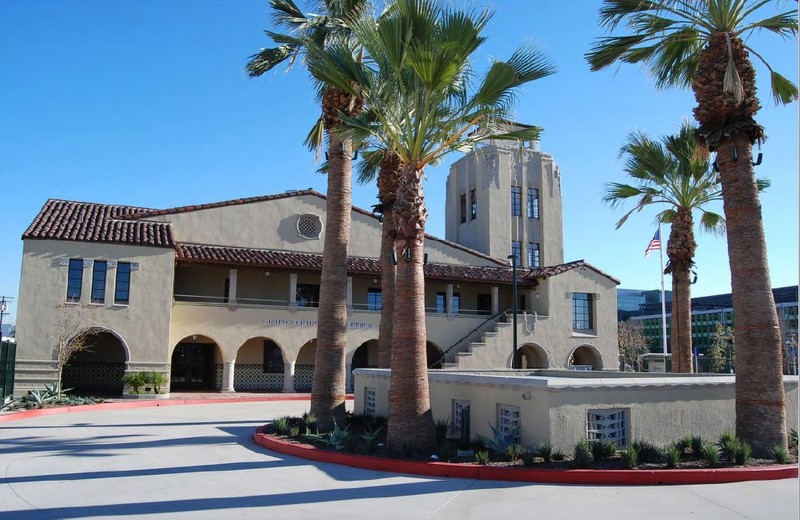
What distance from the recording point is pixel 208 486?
33.3ft

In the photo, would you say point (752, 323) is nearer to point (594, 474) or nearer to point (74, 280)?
point (594, 474)

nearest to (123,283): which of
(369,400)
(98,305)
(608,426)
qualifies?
(98,305)

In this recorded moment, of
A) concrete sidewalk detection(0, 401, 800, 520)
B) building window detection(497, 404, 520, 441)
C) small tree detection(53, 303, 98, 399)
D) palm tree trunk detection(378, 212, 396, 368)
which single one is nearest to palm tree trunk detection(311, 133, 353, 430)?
palm tree trunk detection(378, 212, 396, 368)

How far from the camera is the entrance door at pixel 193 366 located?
33.6 meters

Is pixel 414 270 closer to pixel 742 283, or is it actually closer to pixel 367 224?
pixel 742 283

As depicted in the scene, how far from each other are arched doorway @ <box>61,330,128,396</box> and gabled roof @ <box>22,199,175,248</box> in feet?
16.5

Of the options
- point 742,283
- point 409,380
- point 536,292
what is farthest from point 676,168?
point 536,292

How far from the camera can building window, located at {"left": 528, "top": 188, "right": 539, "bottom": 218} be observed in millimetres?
45375

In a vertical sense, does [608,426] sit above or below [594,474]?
above

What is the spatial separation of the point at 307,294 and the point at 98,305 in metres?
10.2

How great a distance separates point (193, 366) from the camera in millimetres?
33938

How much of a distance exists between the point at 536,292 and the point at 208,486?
29.6 m

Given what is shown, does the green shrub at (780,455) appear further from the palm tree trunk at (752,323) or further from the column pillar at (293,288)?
the column pillar at (293,288)

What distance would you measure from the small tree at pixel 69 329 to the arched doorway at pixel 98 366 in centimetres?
439
